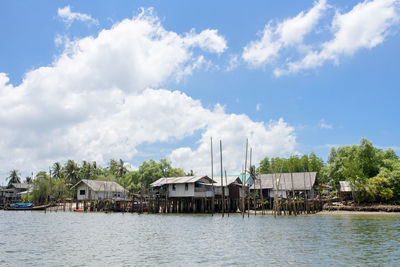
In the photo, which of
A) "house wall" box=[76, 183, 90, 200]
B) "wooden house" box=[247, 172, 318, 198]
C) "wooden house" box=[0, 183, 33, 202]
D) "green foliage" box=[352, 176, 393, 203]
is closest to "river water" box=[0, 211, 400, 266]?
"green foliage" box=[352, 176, 393, 203]

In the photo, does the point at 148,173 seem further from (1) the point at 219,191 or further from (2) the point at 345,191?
(2) the point at 345,191

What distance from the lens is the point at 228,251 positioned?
18.3 meters

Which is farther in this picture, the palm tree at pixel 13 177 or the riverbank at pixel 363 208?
the palm tree at pixel 13 177

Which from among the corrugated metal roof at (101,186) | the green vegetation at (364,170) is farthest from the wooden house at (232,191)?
the corrugated metal roof at (101,186)

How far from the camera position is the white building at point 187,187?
169 ft

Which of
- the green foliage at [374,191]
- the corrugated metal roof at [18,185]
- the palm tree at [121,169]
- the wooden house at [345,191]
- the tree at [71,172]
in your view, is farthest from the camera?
the corrugated metal roof at [18,185]

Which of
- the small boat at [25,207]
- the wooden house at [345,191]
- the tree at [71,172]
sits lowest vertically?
the small boat at [25,207]

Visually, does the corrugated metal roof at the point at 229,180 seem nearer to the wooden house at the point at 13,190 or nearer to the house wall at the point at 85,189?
the house wall at the point at 85,189

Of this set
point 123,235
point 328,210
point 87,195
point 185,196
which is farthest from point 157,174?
point 123,235

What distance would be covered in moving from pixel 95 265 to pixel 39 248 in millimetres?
6635

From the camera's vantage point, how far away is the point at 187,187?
172ft

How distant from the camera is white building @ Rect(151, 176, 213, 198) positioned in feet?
169

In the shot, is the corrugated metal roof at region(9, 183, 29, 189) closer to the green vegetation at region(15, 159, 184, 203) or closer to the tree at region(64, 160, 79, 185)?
the green vegetation at region(15, 159, 184, 203)

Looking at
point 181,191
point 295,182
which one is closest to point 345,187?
point 295,182
